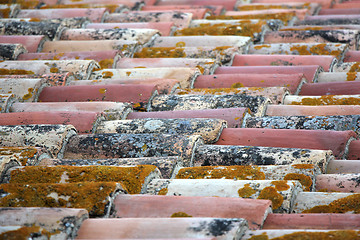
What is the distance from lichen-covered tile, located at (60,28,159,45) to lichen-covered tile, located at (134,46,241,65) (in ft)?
0.78

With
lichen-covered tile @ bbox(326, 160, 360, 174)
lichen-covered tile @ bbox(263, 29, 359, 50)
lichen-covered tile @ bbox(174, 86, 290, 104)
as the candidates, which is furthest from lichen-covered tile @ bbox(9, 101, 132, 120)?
lichen-covered tile @ bbox(263, 29, 359, 50)

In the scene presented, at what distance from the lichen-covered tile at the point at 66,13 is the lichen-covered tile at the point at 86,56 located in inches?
46.8

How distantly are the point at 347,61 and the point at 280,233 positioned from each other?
3.03m

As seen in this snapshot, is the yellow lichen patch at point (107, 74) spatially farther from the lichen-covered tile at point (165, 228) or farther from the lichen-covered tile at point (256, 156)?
the lichen-covered tile at point (165, 228)

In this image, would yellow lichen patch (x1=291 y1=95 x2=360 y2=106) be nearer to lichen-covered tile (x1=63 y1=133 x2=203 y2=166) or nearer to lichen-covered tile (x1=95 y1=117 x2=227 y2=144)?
lichen-covered tile (x1=95 y1=117 x2=227 y2=144)

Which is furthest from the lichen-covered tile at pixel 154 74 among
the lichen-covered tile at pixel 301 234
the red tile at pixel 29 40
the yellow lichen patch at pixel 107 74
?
the lichen-covered tile at pixel 301 234

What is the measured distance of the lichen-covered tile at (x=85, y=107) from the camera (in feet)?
11.9

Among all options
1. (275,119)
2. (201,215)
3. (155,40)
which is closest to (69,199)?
(201,215)

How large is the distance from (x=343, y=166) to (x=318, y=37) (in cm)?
249

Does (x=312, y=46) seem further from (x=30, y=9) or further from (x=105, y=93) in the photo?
(x=30, y=9)

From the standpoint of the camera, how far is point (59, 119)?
11.5 ft

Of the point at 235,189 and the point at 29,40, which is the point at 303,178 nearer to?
the point at 235,189

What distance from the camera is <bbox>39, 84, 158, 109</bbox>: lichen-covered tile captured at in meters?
3.89

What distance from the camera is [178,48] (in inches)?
192
